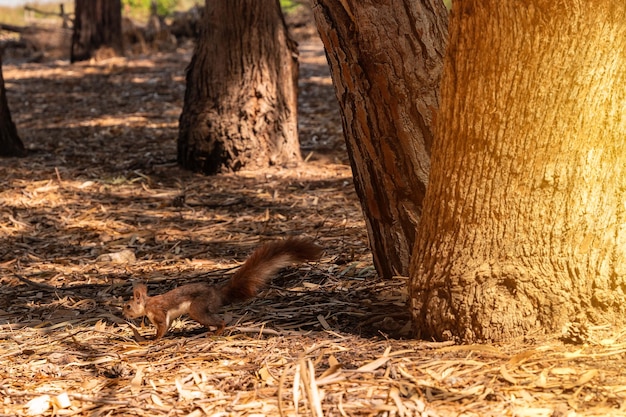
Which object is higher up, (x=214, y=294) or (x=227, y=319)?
(x=214, y=294)

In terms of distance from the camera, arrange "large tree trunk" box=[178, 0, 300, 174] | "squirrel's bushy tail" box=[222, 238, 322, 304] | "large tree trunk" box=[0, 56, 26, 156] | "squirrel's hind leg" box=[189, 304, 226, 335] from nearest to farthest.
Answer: "squirrel's hind leg" box=[189, 304, 226, 335] → "squirrel's bushy tail" box=[222, 238, 322, 304] → "large tree trunk" box=[178, 0, 300, 174] → "large tree trunk" box=[0, 56, 26, 156]

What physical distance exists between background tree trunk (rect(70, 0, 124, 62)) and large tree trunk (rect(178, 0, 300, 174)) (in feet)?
22.4

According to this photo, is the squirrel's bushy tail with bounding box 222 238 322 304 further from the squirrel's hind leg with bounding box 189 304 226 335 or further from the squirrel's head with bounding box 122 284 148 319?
the squirrel's head with bounding box 122 284 148 319

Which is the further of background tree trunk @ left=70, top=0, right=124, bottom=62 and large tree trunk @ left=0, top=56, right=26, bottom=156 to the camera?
background tree trunk @ left=70, top=0, right=124, bottom=62

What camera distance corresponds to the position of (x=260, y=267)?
13.7 feet

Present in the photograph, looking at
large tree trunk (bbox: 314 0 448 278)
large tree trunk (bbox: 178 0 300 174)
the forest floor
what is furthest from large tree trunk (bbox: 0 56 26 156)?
large tree trunk (bbox: 314 0 448 278)

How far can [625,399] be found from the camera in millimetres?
2934

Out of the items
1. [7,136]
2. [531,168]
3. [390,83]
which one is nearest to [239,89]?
[7,136]

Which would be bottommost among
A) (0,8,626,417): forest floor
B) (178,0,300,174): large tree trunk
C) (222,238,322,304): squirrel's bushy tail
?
(0,8,626,417): forest floor

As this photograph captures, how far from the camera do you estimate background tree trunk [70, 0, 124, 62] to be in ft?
47.0

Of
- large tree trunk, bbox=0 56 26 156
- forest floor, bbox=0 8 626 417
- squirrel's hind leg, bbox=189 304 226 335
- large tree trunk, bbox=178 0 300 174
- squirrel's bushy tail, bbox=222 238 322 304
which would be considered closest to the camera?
forest floor, bbox=0 8 626 417

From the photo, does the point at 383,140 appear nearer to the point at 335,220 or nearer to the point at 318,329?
the point at 318,329

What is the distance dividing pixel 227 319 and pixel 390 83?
1.37 metres

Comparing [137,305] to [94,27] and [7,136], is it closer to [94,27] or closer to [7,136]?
[7,136]
